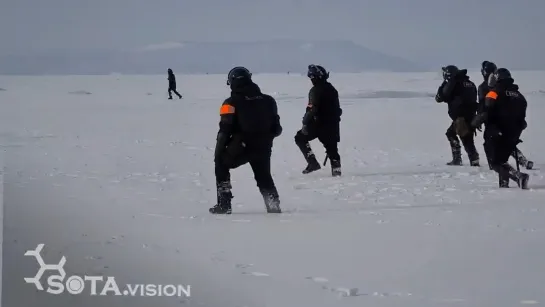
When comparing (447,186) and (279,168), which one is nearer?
(447,186)

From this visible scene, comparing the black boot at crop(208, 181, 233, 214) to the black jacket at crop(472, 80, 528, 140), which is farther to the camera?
the black jacket at crop(472, 80, 528, 140)

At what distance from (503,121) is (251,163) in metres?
2.80

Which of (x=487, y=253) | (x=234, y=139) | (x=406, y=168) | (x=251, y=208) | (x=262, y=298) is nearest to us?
(x=262, y=298)

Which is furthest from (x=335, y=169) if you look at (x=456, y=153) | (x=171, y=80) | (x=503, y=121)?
(x=171, y=80)

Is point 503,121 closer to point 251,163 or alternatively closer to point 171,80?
point 251,163

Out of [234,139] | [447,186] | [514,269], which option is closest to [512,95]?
[447,186]

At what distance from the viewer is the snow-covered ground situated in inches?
154

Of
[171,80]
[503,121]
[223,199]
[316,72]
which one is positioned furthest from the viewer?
[171,80]

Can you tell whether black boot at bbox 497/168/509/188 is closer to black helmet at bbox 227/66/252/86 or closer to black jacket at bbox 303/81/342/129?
black jacket at bbox 303/81/342/129

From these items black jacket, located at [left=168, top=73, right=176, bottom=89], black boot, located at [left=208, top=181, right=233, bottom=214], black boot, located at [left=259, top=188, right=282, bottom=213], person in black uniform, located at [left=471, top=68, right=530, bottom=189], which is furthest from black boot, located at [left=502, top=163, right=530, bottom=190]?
black jacket, located at [left=168, top=73, right=176, bottom=89]

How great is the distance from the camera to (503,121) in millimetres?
7500

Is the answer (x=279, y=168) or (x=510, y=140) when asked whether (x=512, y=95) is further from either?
(x=279, y=168)

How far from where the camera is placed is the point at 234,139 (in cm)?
611

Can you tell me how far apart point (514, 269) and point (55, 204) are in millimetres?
3898
